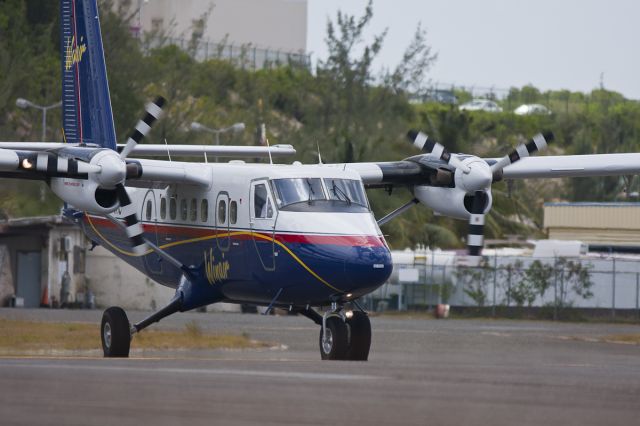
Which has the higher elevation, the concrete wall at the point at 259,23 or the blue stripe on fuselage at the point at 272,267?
the concrete wall at the point at 259,23

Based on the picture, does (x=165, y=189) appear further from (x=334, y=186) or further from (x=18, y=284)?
(x=18, y=284)

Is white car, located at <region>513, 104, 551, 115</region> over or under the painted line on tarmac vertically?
over

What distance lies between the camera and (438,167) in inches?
920

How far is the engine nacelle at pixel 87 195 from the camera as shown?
69.2 feet

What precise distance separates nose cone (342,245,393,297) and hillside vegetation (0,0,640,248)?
74.9ft

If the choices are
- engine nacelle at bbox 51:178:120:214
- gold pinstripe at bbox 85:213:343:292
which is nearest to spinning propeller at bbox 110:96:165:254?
engine nacelle at bbox 51:178:120:214

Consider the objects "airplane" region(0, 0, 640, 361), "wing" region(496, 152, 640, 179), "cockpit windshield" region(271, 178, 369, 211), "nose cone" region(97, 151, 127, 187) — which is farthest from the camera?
"wing" region(496, 152, 640, 179)

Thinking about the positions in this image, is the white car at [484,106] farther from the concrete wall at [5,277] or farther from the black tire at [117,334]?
the black tire at [117,334]

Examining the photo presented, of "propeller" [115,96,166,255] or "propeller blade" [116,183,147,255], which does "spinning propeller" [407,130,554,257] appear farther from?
"propeller blade" [116,183,147,255]

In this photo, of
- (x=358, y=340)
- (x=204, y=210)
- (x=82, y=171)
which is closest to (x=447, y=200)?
(x=204, y=210)

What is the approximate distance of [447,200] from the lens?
23.3 metres

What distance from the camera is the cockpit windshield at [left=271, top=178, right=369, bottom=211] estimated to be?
19.7m

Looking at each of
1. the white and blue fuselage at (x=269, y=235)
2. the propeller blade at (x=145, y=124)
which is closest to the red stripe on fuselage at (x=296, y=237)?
the white and blue fuselage at (x=269, y=235)

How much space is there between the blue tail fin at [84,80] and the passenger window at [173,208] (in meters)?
1.94
